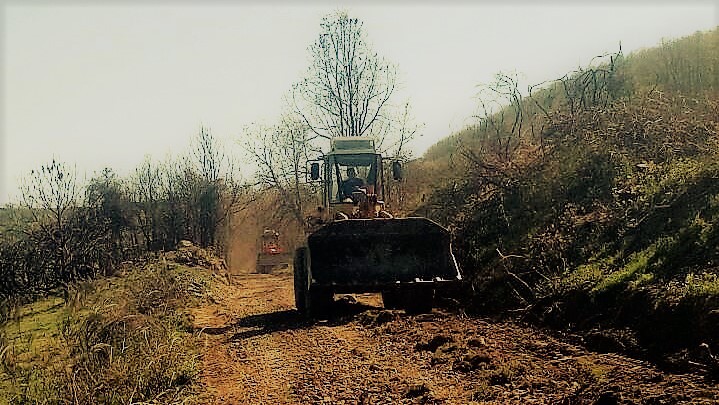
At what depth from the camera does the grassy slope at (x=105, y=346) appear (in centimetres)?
757

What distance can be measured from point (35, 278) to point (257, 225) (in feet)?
60.4

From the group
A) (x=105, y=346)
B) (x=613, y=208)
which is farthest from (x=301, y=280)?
(x=613, y=208)

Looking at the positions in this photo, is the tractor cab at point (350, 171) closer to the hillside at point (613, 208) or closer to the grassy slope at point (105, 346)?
the hillside at point (613, 208)

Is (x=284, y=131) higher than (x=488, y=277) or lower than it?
higher

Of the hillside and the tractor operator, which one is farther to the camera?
the tractor operator

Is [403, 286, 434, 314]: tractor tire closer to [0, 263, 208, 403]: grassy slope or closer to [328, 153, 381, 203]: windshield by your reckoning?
[0, 263, 208, 403]: grassy slope

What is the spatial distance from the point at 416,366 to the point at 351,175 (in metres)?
8.99

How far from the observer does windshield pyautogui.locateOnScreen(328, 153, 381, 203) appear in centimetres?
1620

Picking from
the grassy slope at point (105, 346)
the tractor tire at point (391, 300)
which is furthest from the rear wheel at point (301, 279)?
the grassy slope at point (105, 346)

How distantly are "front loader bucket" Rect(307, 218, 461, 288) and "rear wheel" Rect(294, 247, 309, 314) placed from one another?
1009 mm

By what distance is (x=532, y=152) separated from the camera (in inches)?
656

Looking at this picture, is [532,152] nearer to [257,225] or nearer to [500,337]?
[500,337]

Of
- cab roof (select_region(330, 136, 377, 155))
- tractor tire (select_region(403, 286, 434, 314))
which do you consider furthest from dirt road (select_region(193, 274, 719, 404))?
cab roof (select_region(330, 136, 377, 155))

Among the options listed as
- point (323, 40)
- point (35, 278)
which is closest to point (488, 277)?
point (35, 278)
